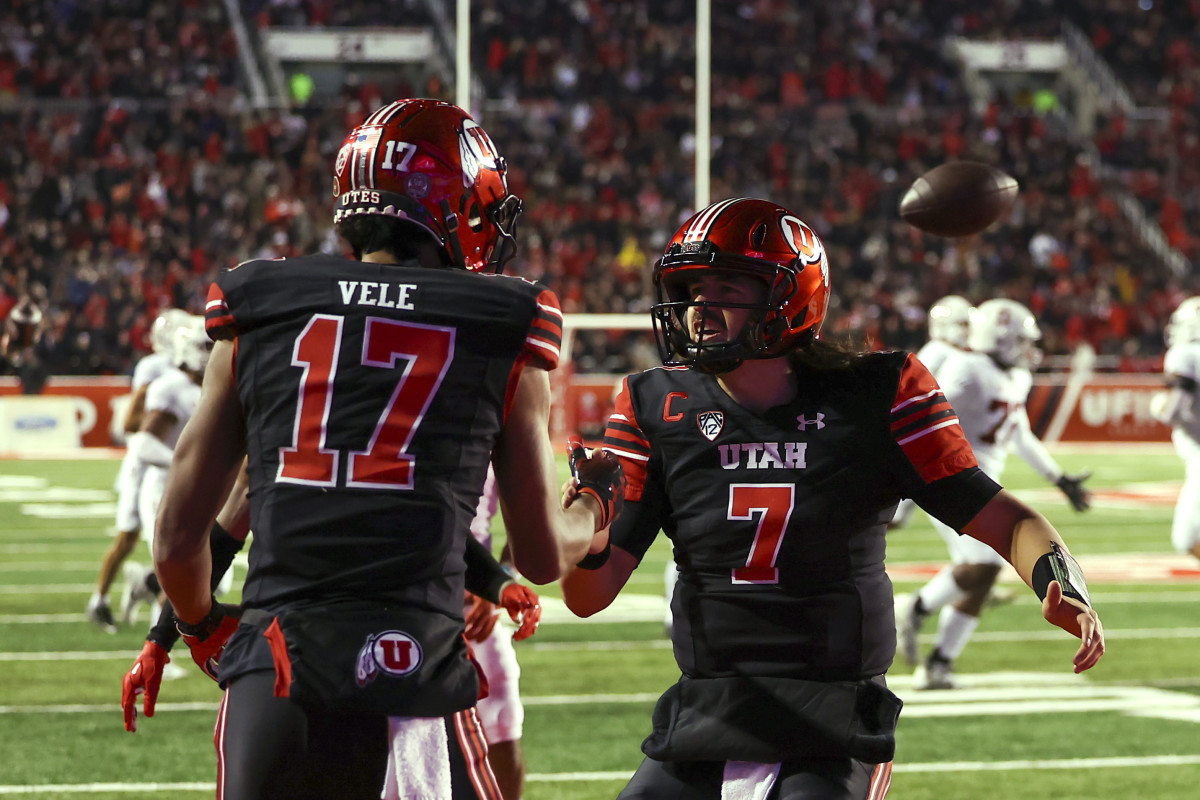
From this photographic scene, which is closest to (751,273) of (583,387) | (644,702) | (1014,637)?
(644,702)

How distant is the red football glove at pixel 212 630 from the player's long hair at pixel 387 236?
23.3 inches

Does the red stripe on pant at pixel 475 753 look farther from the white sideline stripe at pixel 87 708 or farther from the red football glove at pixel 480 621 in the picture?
the white sideline stripe at pixel 87 708

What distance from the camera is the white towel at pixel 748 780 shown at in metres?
2.76

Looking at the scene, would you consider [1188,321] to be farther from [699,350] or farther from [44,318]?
[44,318]

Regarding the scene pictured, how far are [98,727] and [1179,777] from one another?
4061mm

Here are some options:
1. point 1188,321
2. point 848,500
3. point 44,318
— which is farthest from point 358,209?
point 44,318

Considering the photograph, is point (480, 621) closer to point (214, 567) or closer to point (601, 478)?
point (214, 567)

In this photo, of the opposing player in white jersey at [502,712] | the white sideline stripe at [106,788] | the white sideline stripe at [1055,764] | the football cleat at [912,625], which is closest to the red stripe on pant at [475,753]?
the opposing player in white jersey at [502,712]

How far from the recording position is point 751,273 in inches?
119

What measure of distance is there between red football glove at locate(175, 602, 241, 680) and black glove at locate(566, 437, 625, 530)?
1.90 feet

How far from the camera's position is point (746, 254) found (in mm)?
3021

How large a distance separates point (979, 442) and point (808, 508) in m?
5.92

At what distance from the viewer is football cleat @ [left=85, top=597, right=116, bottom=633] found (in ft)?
29.5

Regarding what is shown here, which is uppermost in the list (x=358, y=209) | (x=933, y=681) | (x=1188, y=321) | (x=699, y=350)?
(x=358, y=209)
